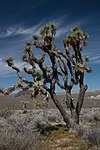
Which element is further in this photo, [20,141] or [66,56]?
[66,56]

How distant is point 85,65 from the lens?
17469 mm

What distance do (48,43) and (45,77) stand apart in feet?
6.09

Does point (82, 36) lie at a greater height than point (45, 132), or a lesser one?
greater

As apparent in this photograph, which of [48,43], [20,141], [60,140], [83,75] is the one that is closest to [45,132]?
[60,140]

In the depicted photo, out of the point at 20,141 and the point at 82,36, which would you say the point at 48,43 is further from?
the point at 20,141

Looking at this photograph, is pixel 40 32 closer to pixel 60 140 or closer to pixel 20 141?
pixel 60 140

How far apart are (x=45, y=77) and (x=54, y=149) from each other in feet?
18.9

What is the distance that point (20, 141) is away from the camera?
874 centimetres

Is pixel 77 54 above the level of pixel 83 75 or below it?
above

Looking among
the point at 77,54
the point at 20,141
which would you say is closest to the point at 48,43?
the point at 77,54

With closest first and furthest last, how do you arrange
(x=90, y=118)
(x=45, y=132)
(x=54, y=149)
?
(x=54, y=149) < (x=45, y=132) < (x=90, y=118)

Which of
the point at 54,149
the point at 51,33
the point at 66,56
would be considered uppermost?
the point at 51,33

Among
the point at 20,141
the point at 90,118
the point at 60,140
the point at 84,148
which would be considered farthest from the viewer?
the point at 90,118

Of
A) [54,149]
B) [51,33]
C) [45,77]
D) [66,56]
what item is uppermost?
[51,33]
